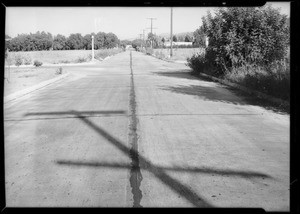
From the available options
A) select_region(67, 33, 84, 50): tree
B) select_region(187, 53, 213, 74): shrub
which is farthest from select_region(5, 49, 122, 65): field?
select_region(67, 33, 84, 50): tree

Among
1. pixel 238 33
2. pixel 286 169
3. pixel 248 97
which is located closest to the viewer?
pixel 286 169

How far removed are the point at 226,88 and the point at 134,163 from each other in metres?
11.3

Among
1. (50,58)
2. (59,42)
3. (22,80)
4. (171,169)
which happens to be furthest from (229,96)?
(59,42)

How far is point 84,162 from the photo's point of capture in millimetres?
5523

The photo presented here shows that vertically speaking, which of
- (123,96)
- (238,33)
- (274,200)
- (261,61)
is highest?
(238,33)

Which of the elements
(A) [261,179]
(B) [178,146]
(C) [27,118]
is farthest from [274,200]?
(C) [27,118]

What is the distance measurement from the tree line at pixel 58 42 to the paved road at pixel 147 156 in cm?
11402

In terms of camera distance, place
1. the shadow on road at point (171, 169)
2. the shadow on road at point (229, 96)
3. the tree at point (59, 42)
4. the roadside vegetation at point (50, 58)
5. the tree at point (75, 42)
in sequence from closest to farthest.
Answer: the shadow on road at point (171, 169)
the shadow on road at point (229, 96)
the roadside vegetation at point (50, 58)
the tree at point (59, 42)
the tree at point (75, 42)

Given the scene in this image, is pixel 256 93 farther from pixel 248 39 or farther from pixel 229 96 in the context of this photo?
pixel 248 39

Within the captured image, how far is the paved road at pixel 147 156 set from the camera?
13.6 ft

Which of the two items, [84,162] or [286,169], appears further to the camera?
[84,162]

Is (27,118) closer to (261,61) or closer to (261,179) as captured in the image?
(261,179)

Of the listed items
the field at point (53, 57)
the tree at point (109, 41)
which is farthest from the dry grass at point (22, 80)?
the tree at point (109, 41)

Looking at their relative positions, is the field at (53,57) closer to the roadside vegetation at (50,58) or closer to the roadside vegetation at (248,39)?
the roadside vegetation at (50,58)
